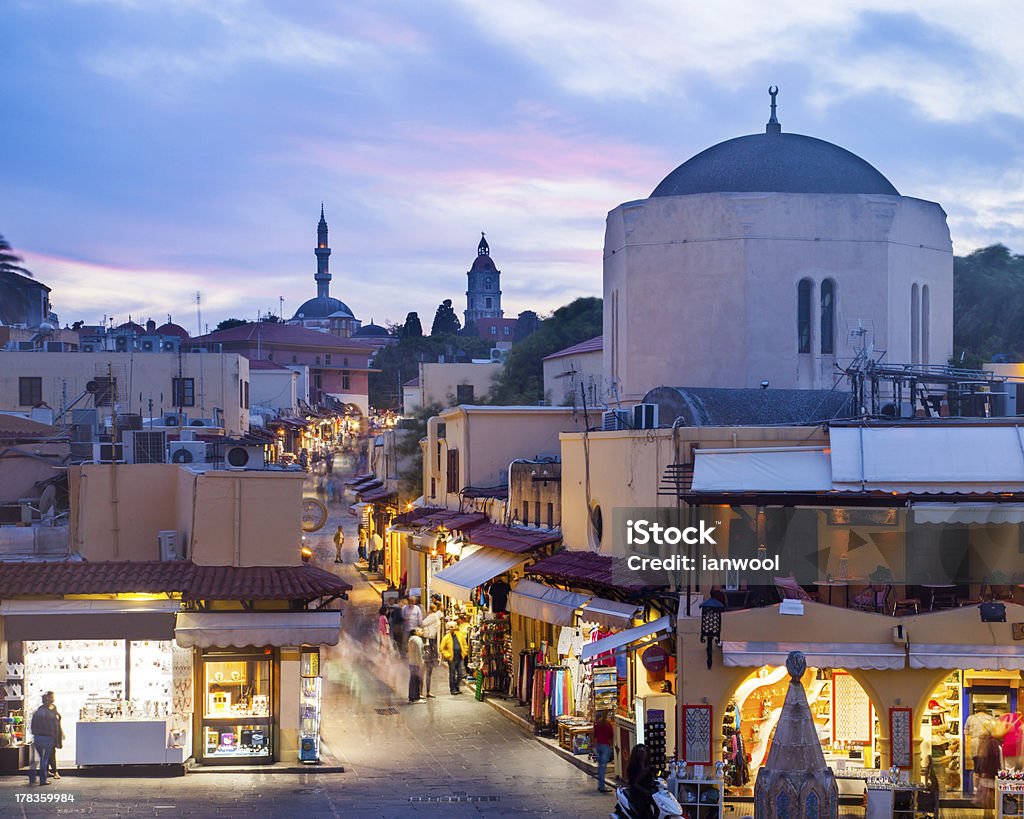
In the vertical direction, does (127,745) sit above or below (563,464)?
below

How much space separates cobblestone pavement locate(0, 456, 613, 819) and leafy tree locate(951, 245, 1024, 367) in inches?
1341

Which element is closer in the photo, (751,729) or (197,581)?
(751,729)

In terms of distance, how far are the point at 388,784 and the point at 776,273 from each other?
15341 mm

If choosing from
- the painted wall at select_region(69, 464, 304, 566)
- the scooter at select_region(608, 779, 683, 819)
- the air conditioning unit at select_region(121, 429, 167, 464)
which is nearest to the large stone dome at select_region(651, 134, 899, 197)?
the air conditioning unit at select_region(121, 429, 167, 464)

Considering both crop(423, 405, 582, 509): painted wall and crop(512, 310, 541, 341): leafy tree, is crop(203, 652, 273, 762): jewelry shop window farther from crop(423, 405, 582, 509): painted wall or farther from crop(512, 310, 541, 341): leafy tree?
crop(512, 310, 541, 341): leafy tree

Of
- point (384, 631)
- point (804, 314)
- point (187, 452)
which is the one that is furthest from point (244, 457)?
point (804, 314)

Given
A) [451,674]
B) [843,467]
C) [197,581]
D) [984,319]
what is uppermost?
[984,319]

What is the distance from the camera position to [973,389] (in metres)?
25.6

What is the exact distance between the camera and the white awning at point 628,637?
18031 mm

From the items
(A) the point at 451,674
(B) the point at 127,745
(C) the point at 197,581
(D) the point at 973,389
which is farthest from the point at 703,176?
(B) the point at 127,745

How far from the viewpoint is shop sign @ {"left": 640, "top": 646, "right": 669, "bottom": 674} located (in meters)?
17.9

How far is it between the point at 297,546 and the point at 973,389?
1235 cm

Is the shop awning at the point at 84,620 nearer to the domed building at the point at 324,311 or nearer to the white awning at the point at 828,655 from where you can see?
the white awning at the point at 828,655

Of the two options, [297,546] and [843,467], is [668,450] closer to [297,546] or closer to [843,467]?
[843,467]
